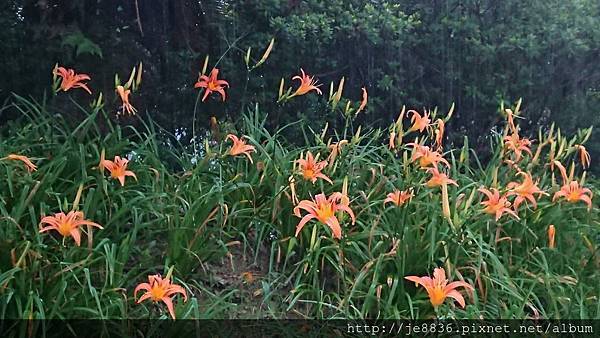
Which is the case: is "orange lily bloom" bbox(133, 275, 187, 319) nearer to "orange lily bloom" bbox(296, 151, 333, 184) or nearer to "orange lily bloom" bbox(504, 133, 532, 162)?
"orange lily bloom" bbox(296, 151, 333, 184)

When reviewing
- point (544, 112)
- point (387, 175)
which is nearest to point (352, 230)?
point (387, 175)

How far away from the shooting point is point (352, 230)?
357cm

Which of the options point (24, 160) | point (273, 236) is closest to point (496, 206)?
point (273, 236)

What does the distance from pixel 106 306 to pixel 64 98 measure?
6.07 ft

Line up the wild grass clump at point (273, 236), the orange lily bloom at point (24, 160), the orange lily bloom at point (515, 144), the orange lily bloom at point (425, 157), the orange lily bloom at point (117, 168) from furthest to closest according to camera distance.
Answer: the orange lily bloom at point (515, 144), the orange lily bloom at point (425, 157), the orange lily bloom at point (117, 168), the orange lily bloom at point (24, 160), the wild grass clump at point (273, 236)

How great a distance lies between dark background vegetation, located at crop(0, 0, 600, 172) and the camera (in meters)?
4.75

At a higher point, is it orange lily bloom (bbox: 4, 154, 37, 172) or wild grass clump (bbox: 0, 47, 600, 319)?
orange lily bloom (bbox: 4, 154, 37, 172)

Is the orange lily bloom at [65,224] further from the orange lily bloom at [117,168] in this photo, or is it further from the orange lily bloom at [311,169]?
the orange lily bloom at [311,169]

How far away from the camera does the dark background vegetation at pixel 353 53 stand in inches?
187

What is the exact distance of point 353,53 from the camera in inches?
227

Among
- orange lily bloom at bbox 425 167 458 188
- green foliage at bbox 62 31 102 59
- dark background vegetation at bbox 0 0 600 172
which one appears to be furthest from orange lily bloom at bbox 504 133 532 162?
green foliage at bbox 62 31 102 59

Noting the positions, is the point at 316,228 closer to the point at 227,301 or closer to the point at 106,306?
the point at 227,301

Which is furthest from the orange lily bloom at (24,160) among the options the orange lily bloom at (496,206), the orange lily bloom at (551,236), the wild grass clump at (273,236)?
the orange lily bloom at (551,236)

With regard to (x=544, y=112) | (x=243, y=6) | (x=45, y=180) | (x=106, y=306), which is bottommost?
(x=544, y=112)
